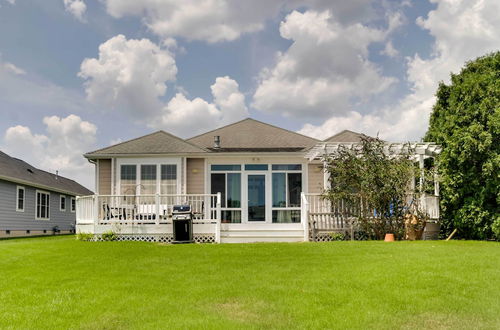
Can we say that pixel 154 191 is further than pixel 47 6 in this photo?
Yes

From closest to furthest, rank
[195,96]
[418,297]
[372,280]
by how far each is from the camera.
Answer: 1. [418,297]
2. [372,280]
3. [195,96]

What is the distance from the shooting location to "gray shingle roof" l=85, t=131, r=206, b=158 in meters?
15.5

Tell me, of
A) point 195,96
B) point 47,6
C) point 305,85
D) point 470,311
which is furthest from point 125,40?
point 470,311

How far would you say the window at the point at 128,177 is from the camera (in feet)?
51.2

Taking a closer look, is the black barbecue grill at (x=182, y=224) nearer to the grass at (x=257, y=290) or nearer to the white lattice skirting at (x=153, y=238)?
the white lattice skirting at (x=153, y=238)

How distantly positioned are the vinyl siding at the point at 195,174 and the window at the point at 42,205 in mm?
12688

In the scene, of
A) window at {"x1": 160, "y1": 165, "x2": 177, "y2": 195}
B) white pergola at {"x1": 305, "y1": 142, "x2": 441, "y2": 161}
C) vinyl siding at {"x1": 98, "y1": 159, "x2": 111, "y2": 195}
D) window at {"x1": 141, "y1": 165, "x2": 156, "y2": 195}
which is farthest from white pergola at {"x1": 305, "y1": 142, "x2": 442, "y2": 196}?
vinyl siding at {"x1": 98, "y1": 159, "x2": 111, "y2": 195}

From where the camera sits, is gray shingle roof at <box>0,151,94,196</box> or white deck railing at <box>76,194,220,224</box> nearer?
white deck railing at <box>76,194,220,224</box>

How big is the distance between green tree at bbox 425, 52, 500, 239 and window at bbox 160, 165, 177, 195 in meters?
9.08

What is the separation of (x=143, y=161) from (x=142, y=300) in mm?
10199

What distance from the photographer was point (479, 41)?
1571 centimetres

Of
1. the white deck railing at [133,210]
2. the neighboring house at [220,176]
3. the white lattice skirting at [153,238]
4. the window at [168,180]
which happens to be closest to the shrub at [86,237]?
the white lattice skirting at [153,238]

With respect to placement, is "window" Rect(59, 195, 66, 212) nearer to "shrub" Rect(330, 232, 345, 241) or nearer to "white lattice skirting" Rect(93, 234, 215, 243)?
"white lattice skirting" Rect(93, 234, 215, 243)

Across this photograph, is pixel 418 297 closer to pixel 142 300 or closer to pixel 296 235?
pixel 142 300
